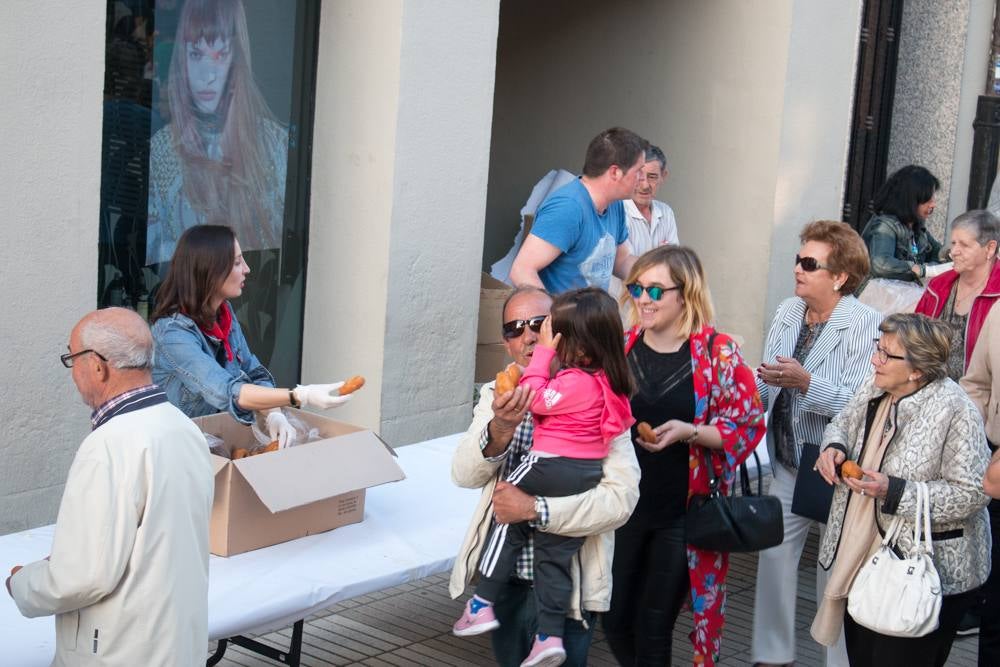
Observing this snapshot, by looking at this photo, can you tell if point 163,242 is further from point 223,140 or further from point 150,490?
point 150,490

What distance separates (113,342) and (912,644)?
258cm

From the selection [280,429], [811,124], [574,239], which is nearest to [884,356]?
[574,239]

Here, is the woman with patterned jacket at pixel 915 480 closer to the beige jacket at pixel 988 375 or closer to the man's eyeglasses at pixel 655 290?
the man's eyeglasses at pixel 655 290

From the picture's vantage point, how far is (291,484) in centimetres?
356

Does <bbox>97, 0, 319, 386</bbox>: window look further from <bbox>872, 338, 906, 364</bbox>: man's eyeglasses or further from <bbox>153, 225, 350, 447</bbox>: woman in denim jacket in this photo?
<bbox>872, 338, 906, 364</bbox>: man's eyeglasses

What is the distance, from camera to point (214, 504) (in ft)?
11.5

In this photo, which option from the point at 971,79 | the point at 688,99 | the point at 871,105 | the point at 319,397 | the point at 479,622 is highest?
the point at 971,79

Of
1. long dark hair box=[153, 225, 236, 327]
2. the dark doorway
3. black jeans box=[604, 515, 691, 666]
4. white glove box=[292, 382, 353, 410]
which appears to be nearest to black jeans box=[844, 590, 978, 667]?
black jeans box=[604, 515, 691, 666]

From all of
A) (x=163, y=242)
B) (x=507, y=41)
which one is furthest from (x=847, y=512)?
(x=507, y=41)

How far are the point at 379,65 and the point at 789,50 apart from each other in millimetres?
3592

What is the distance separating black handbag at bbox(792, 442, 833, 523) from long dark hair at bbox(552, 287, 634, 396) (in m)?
1.40

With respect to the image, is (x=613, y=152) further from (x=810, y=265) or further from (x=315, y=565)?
(x=315, y=565)

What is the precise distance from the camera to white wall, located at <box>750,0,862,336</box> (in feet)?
29.1

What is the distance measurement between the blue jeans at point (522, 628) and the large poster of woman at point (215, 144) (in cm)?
319
